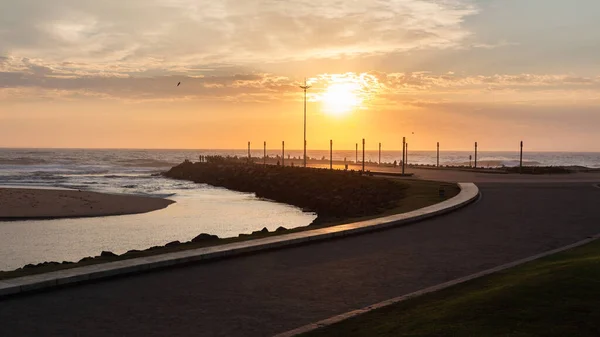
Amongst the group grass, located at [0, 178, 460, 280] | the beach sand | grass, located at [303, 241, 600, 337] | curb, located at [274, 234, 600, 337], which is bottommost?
the beach sand

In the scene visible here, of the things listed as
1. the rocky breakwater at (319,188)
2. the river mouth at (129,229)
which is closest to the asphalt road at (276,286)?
the river mouth at (129,229)

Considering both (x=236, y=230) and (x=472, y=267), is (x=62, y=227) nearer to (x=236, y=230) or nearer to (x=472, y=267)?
(x=236, y=230)

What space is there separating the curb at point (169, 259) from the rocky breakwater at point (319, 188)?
9.11 metres

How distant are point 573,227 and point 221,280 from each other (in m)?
11.8

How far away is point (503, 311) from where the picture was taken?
7.02 metres

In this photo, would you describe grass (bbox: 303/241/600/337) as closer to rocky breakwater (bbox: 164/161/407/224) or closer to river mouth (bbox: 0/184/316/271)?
river mouth (bbox: 0/184/316/271)

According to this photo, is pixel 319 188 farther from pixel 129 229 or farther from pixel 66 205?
pixel 129 229

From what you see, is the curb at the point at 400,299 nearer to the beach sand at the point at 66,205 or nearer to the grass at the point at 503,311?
the grass at the point at 503,311

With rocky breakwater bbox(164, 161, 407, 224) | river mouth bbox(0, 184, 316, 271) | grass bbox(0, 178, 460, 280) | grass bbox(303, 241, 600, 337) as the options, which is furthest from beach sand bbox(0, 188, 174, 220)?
grass bbox(303, 241, 600, 337)

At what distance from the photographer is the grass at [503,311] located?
6.36m

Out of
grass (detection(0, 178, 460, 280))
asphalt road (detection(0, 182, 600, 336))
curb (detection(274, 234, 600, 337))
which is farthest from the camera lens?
grass (detection(0, 178, 460, 280))

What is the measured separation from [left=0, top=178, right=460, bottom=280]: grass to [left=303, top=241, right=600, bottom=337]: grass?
6.36 metres

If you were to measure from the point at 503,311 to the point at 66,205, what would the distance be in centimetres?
3301

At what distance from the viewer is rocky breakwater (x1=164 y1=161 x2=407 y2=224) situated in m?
31.9
